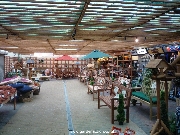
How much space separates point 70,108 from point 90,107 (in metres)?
0.79

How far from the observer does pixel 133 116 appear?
22.1 feet

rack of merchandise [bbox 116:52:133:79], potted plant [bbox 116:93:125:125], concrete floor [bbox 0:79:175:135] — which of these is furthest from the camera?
rack of merchandise [bbox 116:52:133:79]

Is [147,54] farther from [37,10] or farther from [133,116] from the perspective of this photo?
[37,10]

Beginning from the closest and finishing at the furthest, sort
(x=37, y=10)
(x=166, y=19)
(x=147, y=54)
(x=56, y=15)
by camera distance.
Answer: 1. (x=37, y=10)
2. (x=56, y=15)
3. (x=166, y=19)
4. (x=147, y=54)

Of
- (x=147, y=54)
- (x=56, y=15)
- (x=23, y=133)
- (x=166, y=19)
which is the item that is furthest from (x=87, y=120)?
(x=147, y=54)

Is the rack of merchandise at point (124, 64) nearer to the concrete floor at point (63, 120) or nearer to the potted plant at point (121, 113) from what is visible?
the concrete floor at point (63, 120)

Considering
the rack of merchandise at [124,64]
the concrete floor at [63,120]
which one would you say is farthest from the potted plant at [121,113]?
the rack of merchandise at [124,64]

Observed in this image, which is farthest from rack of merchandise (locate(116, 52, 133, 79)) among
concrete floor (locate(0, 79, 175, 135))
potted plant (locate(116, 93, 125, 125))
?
potted plant (locate(116, 93, 125, 125))

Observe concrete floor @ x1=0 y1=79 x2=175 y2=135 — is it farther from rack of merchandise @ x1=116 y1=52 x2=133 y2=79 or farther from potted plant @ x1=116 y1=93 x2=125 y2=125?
rack of merchandise @ x1=116 y1=52 x2=133 y2=79

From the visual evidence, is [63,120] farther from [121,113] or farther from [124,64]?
[124,64]

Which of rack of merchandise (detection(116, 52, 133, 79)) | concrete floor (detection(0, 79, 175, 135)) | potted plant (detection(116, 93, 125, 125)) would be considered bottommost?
concrete floor (detection(0, 79, 175, 135))

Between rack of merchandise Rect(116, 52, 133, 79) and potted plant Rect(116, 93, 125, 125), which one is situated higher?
rack of merchandise Rect(116, 52, 133, 79)

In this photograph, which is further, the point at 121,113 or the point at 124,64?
the point at 124,64

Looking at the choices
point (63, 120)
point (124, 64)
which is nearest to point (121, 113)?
point (63, 120)
